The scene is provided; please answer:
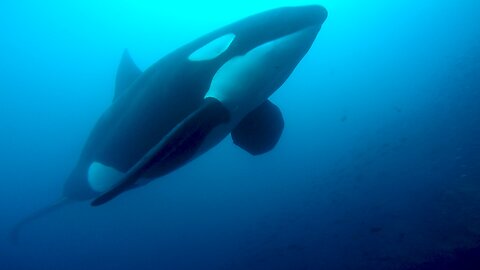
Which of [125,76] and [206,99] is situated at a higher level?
[125,76]

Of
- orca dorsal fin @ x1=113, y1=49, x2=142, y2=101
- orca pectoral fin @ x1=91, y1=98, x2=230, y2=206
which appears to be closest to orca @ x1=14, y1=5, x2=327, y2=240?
orca pectoral fin @ x1=91, y1=98, x2=230, y2=206

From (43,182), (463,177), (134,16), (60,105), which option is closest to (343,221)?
(463,177)

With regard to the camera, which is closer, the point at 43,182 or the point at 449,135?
the point at 449,135

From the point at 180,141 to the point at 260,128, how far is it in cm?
148

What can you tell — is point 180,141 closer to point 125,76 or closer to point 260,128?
point 260,128

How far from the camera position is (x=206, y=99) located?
370 cm

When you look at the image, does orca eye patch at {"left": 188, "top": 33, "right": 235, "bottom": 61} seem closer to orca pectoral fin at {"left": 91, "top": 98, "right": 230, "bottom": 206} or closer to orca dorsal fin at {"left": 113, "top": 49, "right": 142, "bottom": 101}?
orca pectoral fin at {"left": 91, "top": 98, "right": 230, "bottom": 206}

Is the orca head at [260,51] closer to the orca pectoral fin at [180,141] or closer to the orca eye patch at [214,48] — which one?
the orca eye patch at [214,48]

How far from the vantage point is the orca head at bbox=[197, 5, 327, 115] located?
352 cm

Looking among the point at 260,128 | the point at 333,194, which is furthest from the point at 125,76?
the point at 333,194

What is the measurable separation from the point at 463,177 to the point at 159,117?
8543 millimetres

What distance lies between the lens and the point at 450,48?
27.7 metres

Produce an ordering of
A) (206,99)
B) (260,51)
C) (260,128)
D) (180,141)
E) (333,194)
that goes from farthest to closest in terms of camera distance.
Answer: (333,194), (260,128), (206,99), (260,51), (180,141)

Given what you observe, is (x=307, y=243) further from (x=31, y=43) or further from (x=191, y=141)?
(x=31, y=43)
